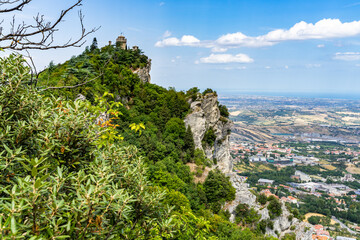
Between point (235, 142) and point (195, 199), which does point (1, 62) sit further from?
point (235, 142)

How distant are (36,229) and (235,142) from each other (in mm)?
131770

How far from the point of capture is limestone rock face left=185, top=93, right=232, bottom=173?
31.6 m

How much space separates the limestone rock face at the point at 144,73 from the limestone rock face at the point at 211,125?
967 centimetres

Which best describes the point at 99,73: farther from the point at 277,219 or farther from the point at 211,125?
the point at 277,219

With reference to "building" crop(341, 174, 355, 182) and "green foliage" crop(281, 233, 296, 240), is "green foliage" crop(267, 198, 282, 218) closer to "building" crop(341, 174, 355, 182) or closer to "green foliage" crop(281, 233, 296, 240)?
"green foliage" crop(281, 233, 296, 240)

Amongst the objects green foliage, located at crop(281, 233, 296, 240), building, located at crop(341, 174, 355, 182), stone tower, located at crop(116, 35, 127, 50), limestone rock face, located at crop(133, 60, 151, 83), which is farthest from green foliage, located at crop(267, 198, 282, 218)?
building, located at crop(341, 174, 355, 182)

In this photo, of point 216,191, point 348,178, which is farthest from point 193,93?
point 348,178

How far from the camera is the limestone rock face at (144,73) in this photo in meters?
34.7

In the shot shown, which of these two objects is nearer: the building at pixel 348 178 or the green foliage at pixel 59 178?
the green foliage at pixel 59 178

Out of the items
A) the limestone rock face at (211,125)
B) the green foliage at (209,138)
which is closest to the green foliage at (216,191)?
the limestone rock face at (211,125)

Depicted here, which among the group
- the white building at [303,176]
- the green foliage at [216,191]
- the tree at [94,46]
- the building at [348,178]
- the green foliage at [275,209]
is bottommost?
the building at [348,178]

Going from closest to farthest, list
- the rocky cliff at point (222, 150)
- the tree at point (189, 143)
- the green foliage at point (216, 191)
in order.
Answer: the green foliage at point (216, 191) < the rocky cliff at point (222, 150) < the tree at point (189, 143)

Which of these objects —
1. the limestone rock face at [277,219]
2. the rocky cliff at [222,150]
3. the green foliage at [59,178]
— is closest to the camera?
the green foliage at [59,178]

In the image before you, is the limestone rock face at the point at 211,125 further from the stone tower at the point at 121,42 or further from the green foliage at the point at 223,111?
the stone tower at the point at 121,42
